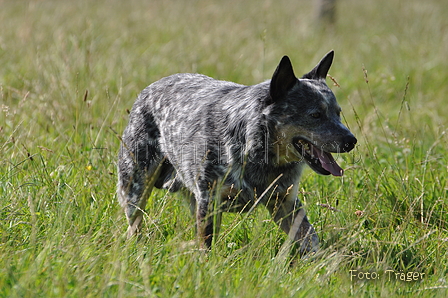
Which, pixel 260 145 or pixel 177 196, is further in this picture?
pixel 177 196

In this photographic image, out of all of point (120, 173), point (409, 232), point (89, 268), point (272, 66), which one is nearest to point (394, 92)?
point (272, 66)

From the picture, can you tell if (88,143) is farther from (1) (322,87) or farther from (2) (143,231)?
(1) (322,87)

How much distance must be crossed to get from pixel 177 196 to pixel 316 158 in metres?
1.06

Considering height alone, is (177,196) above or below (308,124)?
below

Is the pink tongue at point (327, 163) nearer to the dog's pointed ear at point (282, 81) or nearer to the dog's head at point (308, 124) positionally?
the dog's head at point (308, 124)

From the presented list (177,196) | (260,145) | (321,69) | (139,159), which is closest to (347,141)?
(260,145)

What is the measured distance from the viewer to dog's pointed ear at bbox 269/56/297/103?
330cm

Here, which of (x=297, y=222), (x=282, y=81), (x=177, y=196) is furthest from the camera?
(x=177, y=196)

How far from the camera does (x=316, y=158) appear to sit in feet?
11.1

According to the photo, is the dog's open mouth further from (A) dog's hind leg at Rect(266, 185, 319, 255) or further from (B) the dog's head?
(A) dog's hind leg at Rect(266, 185, 319, 255)

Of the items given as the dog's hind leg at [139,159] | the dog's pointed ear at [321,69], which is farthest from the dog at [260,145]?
the dog's hind leg at [139,159]

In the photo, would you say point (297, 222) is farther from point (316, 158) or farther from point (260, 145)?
point (260, 145)

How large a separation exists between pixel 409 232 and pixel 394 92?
15.4ft

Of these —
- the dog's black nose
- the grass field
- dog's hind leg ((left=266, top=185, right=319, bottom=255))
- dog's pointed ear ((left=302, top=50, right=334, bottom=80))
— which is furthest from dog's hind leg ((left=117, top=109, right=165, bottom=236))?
the dog's black nose
